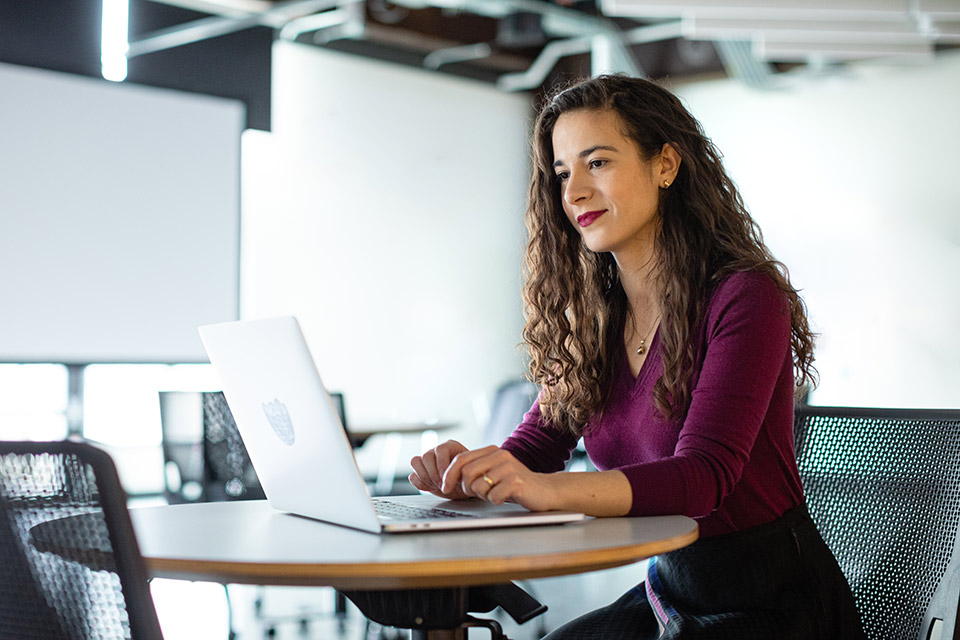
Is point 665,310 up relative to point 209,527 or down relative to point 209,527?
up

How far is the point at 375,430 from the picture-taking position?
5234mm

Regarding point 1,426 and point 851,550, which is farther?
point 1,426

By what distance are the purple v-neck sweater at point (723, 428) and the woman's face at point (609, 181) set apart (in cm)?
22

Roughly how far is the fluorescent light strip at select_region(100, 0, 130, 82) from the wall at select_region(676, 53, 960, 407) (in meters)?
4.66

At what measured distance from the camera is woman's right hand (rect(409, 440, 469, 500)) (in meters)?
1.75

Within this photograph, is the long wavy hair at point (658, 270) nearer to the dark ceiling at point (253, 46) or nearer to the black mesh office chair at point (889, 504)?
the black mesh office chair at point (889, 504)

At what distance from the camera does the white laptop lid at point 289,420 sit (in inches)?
51.5

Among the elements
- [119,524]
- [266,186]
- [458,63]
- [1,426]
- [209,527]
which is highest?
[458,63]

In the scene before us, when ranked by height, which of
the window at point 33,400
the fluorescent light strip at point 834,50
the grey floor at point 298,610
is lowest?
the grey floor at point 298,610

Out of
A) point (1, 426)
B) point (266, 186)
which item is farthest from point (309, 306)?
point (1, 426)

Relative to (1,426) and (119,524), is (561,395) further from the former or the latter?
(1,426)

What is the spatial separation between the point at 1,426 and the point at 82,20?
2602 millimetres

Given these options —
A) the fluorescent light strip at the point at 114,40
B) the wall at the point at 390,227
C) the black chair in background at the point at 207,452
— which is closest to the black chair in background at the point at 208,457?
the black chair in background at the point at 207,452

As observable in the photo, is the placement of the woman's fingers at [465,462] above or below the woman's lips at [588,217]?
below
